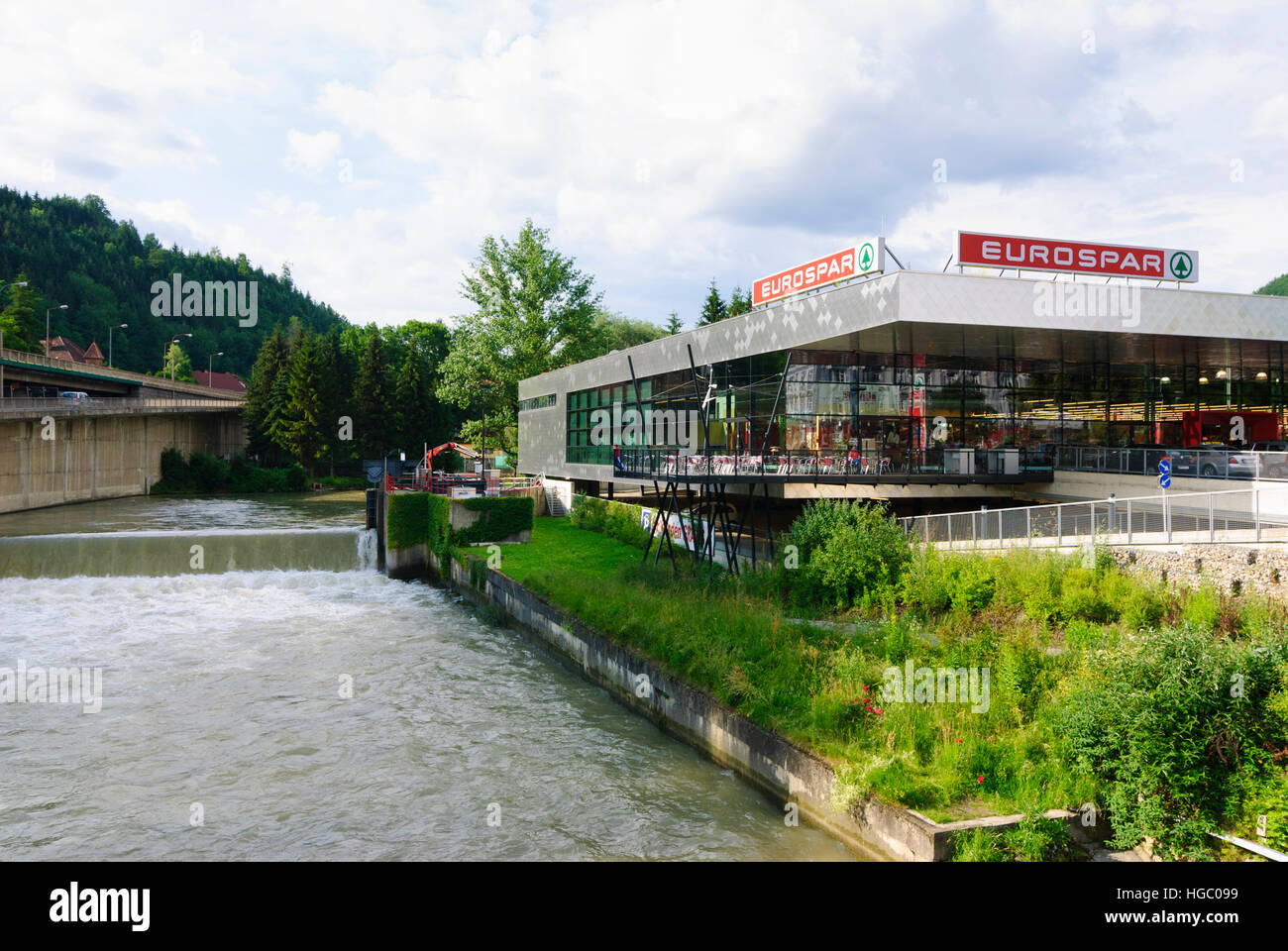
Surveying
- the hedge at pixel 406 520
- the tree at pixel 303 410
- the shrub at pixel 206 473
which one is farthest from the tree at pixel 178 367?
the hedge at pixel 406 520

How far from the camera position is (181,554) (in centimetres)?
3272

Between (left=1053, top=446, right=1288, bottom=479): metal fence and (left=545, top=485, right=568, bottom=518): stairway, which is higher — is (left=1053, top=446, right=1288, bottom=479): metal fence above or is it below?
above

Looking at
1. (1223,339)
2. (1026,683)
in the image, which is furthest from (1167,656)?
(1223,339)

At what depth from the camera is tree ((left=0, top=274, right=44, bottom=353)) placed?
91.2 metres

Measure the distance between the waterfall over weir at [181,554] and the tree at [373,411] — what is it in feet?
133

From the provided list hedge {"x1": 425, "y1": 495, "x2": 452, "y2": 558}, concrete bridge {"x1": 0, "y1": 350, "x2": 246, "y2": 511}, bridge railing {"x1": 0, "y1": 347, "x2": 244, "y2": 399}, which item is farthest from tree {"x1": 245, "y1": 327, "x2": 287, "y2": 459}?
hedge {"x1": 425, "y1": 495, "x2": 452, "y2": 558}

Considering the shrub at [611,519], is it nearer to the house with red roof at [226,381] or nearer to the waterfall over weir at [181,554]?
the waterfall over weir at [181,554]

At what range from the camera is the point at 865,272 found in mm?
24734

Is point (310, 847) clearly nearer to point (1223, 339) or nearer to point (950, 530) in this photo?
point (950, 530)

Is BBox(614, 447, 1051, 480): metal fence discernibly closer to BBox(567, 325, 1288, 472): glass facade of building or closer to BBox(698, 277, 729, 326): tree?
BBox(567, 325, 1288, 472): glass facade of building

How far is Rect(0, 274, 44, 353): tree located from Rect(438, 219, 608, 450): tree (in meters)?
56.6

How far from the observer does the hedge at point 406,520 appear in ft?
109
